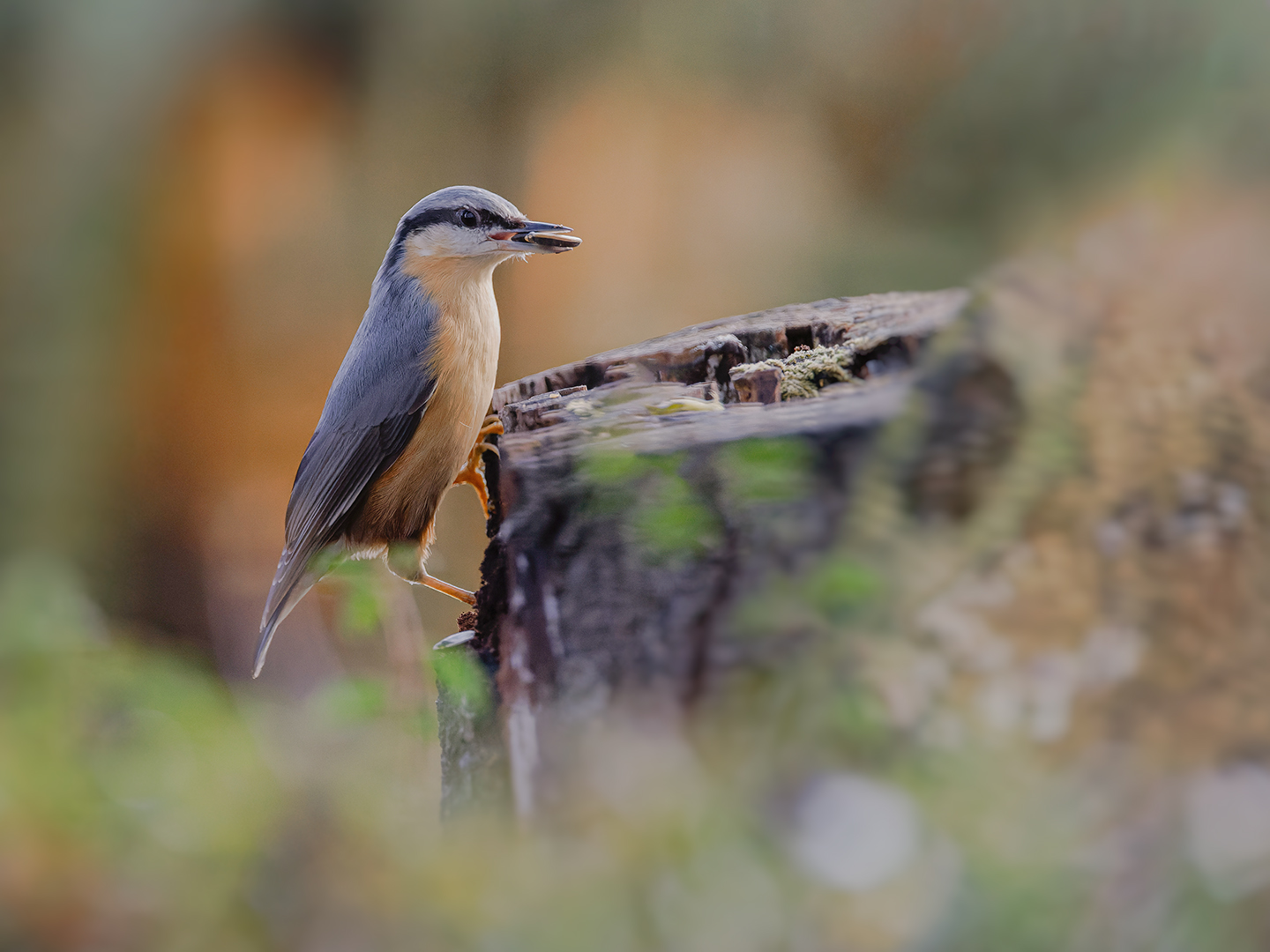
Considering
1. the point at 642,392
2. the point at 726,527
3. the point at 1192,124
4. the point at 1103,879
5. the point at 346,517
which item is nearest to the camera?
the point at 1103,879

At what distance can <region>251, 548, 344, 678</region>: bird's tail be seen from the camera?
2.14 metres

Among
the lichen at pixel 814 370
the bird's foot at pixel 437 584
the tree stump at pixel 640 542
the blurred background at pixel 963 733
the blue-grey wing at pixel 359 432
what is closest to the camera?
the blurred background at pixel 963 733

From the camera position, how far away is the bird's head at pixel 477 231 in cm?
214

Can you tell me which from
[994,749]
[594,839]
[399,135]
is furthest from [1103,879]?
[399,135]

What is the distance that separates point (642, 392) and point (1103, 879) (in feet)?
2.91

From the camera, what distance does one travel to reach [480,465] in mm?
2406

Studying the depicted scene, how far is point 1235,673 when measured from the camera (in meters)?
0.85

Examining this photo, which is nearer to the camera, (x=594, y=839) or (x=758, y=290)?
(x=594, y=839)

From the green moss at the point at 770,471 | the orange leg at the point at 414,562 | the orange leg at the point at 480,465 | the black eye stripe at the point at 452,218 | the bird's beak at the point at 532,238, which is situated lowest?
the orange leg at the point at 414,562

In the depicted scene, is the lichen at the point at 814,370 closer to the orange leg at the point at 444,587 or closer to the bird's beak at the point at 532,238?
the bird's beak at the point at 532,238

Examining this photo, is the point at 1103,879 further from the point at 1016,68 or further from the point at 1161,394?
the point at 1016,68

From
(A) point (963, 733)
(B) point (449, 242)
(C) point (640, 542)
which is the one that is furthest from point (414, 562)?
(A) point (963, 733)

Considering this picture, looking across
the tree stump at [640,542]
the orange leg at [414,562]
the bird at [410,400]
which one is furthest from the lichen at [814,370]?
the orange leg at [414,562]

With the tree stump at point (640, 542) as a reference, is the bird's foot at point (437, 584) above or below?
below
